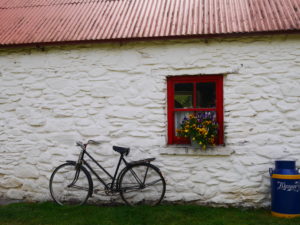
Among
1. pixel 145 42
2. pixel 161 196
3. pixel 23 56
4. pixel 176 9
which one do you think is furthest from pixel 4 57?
pixel 161 196

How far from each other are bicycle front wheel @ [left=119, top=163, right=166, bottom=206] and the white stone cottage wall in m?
0.19

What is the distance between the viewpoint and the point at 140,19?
5.86 meters

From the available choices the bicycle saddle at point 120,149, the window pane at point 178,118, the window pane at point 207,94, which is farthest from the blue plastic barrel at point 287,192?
the bicycle saddle at point 120,149

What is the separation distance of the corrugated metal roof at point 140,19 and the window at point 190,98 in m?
0.80

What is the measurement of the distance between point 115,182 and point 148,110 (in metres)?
1.42

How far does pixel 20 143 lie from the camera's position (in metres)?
5.76

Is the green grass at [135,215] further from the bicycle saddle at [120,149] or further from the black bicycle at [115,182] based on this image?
the bicycle saddle at [120,149]

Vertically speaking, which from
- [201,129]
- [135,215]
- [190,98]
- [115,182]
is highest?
[190,98]

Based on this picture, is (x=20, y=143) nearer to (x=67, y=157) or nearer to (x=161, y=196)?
(x=67, y=157)

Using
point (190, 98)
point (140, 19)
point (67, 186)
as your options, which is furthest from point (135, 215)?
point (140, 19)

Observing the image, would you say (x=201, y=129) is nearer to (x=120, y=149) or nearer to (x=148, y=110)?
(x=148, y=110)

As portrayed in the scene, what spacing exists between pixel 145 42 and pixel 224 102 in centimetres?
173

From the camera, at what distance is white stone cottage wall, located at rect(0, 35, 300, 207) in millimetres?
5059

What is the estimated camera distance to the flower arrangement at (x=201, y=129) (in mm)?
5051
